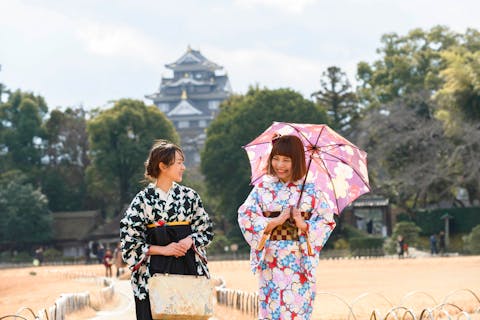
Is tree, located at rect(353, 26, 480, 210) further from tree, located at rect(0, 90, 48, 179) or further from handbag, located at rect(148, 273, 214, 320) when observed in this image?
handbag, located at rect(148, 273, 214, 320)

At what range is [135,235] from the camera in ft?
24.8

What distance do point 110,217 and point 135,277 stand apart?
77.3m

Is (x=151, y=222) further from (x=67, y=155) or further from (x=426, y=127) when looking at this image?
(x=67, y=155)

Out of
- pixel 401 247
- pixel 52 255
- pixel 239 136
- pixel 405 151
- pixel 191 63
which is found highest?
pixel 191 63

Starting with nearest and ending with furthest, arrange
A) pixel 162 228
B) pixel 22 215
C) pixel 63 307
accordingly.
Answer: pixel 162 228 < pixel 63 307 < pixel 22 215

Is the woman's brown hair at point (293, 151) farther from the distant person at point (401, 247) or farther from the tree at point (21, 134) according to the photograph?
the tree at point (21, 134)

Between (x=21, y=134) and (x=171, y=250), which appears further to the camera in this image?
(x=21, y=134)

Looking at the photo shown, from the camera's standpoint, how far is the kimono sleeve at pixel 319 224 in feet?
26.6

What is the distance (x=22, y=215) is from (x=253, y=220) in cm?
6516

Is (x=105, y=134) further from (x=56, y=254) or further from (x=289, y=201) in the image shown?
(x=289, y=201)

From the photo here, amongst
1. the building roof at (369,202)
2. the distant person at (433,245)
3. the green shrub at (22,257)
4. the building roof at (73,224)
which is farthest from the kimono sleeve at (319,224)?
the building roof at (73,224)

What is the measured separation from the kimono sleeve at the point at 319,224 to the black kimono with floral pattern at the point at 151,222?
0.90m

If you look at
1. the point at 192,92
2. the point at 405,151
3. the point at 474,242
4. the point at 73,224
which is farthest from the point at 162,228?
the point at 192,92

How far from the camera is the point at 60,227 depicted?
2960 inches
